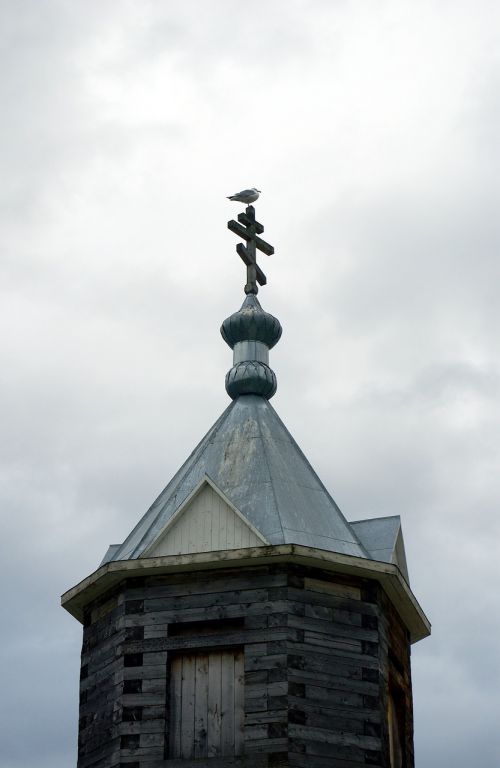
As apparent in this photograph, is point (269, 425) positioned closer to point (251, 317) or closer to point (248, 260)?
point (251, 317)

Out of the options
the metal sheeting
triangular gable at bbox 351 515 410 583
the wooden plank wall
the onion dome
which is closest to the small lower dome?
the onion dome

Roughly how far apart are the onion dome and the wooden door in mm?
5425

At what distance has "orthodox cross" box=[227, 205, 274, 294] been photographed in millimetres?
25422

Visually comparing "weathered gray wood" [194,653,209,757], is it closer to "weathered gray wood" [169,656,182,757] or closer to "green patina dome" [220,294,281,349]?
"weathered gray wood" [169,656,182,757]

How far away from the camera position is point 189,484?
880 inches

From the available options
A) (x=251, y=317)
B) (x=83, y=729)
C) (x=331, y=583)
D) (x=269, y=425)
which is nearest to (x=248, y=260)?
(x=251, y=317)

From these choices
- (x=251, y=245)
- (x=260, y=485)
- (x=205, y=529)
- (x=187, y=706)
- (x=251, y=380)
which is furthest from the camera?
(x=251, y=245)

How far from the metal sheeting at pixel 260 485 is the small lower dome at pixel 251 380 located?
0.15 metres

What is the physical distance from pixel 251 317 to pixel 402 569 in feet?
16.7

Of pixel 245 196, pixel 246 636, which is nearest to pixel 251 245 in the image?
pixel 245 196

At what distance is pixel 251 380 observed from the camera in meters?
23.8

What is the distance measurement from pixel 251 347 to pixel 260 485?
11.1 ft

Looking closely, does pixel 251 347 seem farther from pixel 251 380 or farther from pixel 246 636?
pixel 246 636

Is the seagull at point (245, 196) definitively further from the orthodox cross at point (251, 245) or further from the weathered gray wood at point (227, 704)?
the weathered gray wood at point (227, 704)
